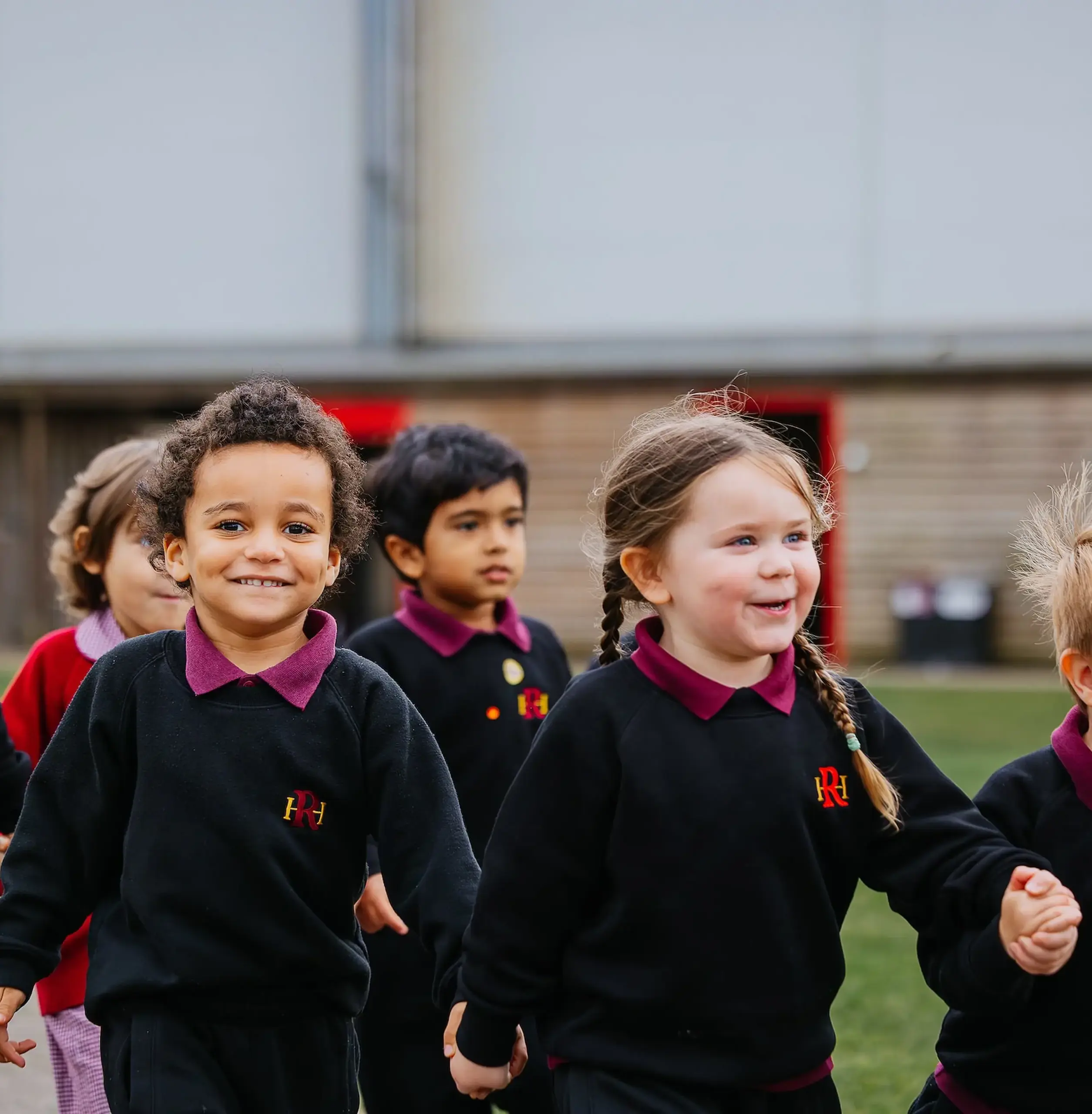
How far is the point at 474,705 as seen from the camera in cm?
370

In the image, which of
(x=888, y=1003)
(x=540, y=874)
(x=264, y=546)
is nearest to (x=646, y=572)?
(x=540, y=874)

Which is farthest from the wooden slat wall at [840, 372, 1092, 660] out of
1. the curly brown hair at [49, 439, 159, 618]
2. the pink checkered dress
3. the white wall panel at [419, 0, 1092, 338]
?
the pink checkered dress

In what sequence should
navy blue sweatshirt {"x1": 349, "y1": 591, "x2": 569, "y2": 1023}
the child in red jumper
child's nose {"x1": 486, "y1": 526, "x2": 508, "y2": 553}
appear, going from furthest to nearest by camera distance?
child's nose {"x1": 486, "y1": 526, "x2": 508, "y2": 553}, navy blue sweatshirt {"x1": 349, "y1": 591, "x2": 569, "y2": 1023}, the child in red jumper

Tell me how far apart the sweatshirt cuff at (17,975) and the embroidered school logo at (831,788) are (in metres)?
1.33

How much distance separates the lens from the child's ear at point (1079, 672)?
249 centimetres

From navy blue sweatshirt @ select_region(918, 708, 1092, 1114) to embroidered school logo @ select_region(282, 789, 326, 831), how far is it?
1.01 meters

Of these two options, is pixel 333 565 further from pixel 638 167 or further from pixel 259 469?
pixel 638 167

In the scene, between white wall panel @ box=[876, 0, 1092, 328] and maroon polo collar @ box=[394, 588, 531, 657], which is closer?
maroon polo collar @ box=[394, 588, 531, 657]

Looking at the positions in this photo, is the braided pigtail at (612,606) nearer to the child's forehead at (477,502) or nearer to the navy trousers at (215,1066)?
the navy trousers at (215,1066)

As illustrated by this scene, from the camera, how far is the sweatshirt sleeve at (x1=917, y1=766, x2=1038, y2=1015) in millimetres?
2270

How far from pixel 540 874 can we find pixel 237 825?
51 cm

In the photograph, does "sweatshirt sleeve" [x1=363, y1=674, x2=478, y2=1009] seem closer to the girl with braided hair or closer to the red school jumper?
the girl with braided hair

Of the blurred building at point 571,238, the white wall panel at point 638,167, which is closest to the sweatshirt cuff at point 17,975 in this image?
the blurred building at point 571,238

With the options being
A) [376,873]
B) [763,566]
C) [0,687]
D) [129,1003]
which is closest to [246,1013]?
[129,1003]
